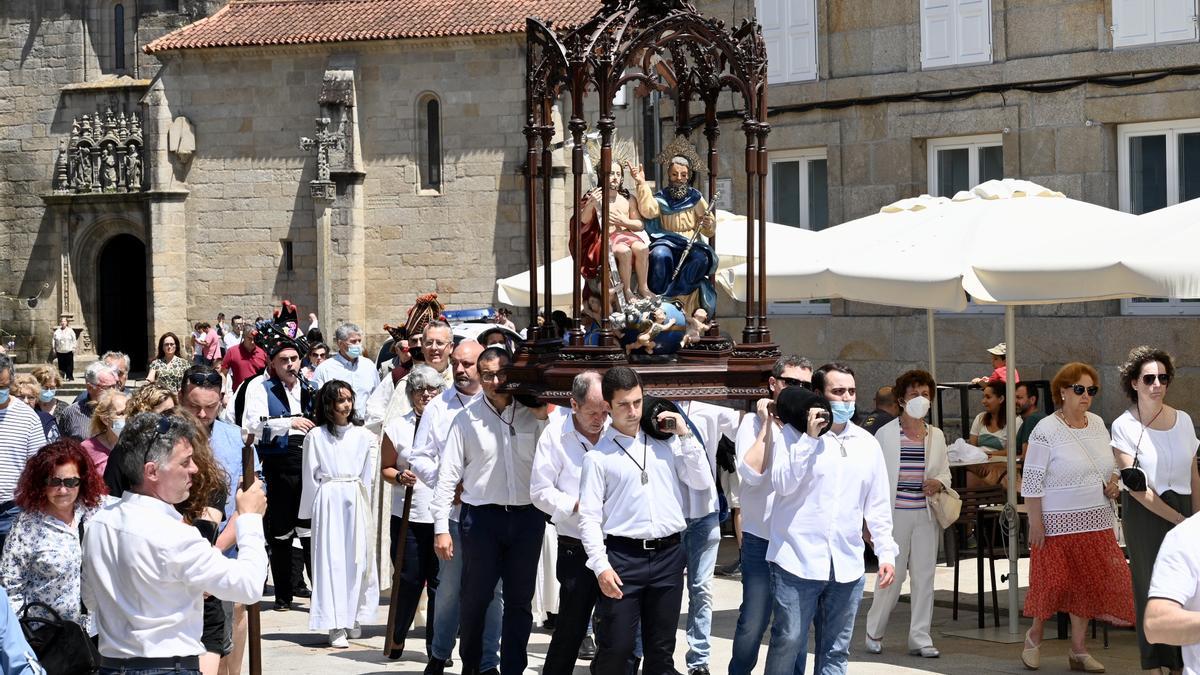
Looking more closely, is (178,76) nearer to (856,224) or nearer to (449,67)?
(449,67)

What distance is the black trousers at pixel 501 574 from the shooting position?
894 centimetres

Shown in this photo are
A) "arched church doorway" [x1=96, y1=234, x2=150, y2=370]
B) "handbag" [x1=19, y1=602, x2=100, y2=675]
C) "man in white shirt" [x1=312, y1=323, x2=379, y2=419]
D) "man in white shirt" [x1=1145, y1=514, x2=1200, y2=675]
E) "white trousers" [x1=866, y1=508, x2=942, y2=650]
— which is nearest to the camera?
"man in white shirt" [x1=1145, y1=514, x2=1200, y2=675]

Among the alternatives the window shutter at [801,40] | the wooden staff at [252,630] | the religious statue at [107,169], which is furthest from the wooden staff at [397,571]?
the religious statue at [107,169]

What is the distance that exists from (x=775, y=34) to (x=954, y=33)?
2326 millimetres

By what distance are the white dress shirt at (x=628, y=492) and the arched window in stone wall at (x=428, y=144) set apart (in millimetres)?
27693

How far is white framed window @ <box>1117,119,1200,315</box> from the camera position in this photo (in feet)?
51.7

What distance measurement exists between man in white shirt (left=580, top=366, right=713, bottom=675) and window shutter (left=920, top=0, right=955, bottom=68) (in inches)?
426

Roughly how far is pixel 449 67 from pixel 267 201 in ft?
16.7

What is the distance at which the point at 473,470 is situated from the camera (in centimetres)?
909

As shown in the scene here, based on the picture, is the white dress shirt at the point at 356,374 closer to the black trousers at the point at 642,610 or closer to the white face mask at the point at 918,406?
the white face mask at the point at 918,406

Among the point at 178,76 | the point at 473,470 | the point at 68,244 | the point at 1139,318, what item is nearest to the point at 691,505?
the point at 473,470

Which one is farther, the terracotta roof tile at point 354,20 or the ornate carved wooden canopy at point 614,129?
the terracotta roof tile at point 354,20

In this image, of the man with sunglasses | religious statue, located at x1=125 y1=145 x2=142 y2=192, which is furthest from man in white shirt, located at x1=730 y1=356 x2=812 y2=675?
religious statue, located at x1=125 y1=145 x2=142 y2=192

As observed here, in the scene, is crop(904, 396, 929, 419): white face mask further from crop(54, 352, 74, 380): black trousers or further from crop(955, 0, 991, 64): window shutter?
crop(54, 352, 74, 380): black trousers
